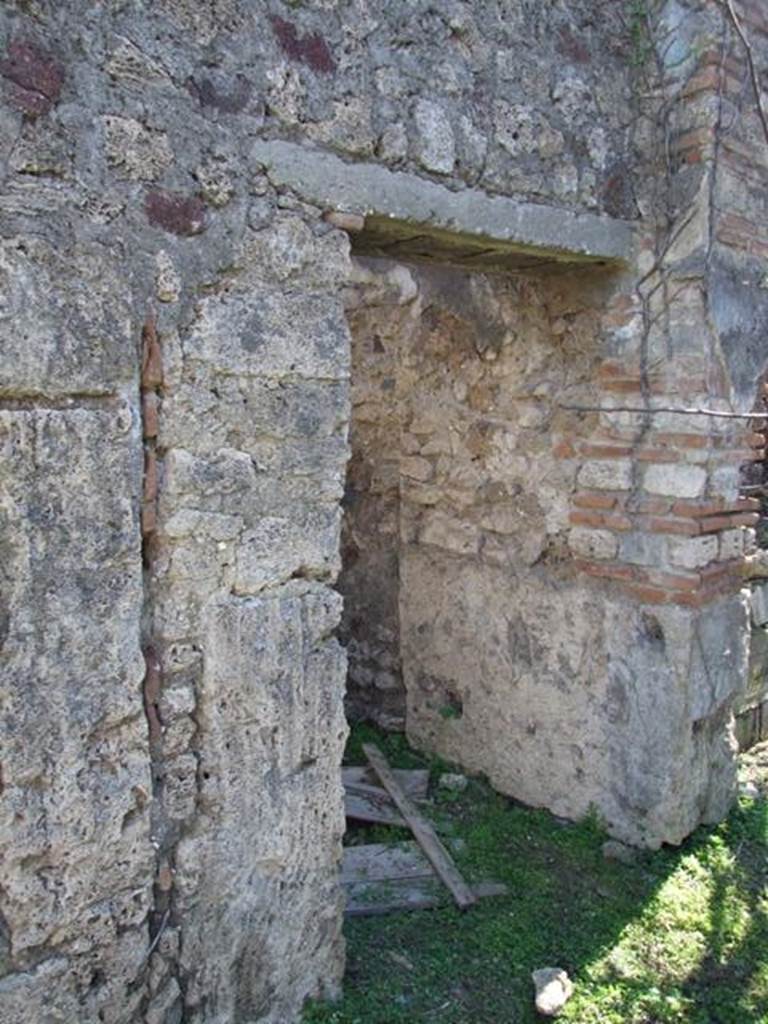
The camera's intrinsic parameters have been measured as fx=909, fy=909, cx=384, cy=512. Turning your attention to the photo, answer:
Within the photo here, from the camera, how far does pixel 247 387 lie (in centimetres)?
232

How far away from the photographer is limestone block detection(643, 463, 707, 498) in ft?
10.9

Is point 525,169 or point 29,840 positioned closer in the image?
point 29,840

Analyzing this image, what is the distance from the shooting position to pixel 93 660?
2.10 m

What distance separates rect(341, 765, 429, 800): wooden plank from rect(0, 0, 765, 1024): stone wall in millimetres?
1063

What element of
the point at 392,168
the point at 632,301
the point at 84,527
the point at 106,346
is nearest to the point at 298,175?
the point at 392,168

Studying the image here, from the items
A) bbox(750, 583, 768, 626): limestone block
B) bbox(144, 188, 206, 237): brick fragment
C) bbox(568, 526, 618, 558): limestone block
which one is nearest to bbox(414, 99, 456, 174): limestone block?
bbox(144, 188, 206, 237): brick fragment

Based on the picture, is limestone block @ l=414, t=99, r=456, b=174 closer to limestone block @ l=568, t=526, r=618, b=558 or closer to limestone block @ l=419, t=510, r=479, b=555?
limestone block @ l=568, t=526, r=618, b=558

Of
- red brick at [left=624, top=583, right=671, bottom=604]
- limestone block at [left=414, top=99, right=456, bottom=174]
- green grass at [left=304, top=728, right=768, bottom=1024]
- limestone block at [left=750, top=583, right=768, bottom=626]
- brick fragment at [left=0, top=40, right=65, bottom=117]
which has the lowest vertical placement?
green grass at [left=304, top=728, right=768, bottom=1024]

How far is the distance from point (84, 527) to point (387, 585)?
2812 mm

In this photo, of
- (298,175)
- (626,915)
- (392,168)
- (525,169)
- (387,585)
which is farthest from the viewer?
(387,585)

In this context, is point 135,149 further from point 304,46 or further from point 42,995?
point 42,995

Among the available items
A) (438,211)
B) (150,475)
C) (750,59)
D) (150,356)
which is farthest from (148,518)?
(750,59)

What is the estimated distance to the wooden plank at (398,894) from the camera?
3.21 metres

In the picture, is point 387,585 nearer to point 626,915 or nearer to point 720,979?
point 626,915
